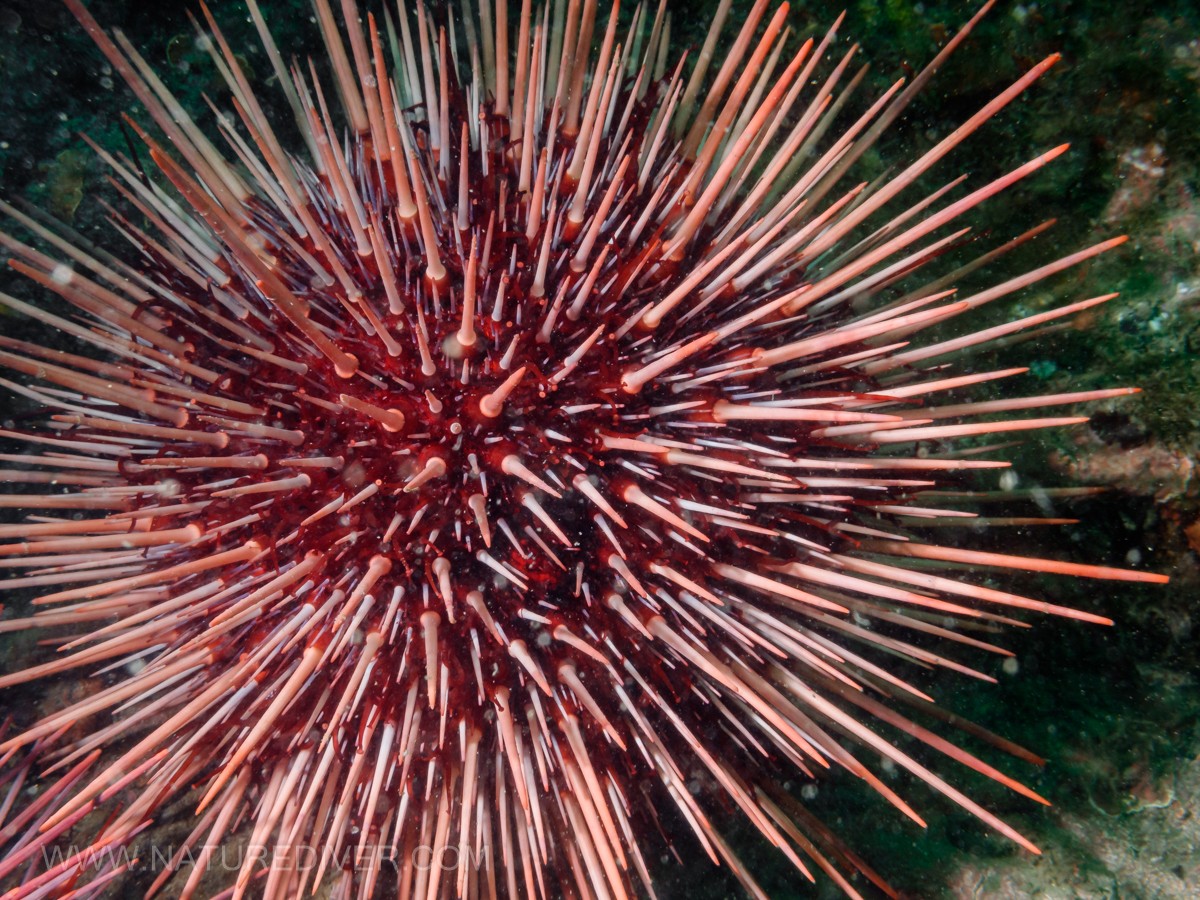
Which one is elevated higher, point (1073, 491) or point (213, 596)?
point (213, 596)

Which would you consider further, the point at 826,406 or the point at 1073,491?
the point at 1073,491

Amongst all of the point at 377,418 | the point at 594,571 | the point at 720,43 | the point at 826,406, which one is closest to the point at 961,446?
the point at 826,406

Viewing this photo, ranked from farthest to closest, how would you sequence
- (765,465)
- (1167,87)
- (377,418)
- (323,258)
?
(1167,87) < (323,258) < (765,465) < (377,418)

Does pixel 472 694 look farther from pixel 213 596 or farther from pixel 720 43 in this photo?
pixel 720 43

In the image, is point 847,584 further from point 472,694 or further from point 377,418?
point 377,418

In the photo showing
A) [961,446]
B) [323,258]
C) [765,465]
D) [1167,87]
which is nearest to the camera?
[765,465]

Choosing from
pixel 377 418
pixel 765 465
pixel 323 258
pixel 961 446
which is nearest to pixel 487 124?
pixel 323 258

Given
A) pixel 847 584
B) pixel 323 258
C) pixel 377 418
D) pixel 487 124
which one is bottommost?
pixel 847 584
